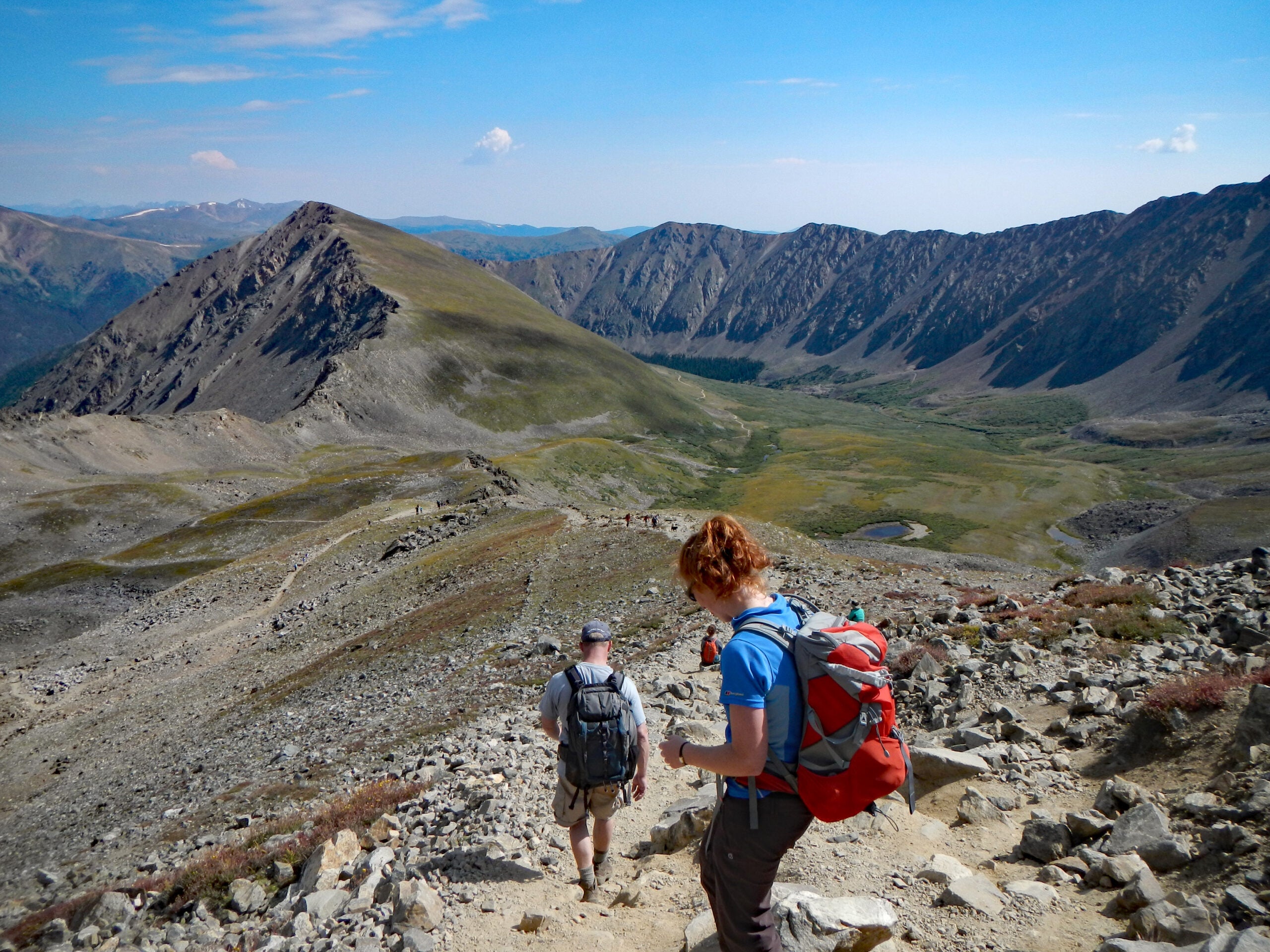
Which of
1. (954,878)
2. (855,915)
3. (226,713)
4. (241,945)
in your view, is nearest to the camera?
(855,915)

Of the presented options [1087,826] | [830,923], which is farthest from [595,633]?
[1087,826]

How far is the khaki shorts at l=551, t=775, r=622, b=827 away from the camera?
9.16m

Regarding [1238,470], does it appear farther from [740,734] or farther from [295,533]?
[740,734]

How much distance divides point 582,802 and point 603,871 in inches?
50.4

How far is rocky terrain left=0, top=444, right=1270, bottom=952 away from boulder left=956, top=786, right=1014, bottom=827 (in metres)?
0.04

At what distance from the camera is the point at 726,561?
247 inches

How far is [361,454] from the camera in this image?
132 m

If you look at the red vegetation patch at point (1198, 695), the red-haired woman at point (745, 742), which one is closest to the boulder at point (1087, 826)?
the red vegetation patch at point (1198, 695)

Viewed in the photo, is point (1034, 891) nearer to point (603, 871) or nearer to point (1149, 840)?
point (1149, 840)

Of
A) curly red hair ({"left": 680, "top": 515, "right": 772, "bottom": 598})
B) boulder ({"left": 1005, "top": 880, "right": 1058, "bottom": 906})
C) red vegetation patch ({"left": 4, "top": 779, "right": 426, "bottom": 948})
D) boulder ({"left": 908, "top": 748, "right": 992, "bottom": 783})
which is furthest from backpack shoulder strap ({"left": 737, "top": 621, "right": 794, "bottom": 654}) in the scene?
red vegetation patch ({"left": 4, "top": 779, "right": 426, "bottom": 948})

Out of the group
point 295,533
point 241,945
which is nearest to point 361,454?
point 295,533

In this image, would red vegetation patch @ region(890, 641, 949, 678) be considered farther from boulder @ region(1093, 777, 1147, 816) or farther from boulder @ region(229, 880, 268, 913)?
boulder @ region(229, 880, 268, 913)

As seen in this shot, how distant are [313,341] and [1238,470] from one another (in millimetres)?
213231

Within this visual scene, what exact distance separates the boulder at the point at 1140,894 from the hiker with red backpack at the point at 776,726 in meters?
3.75
